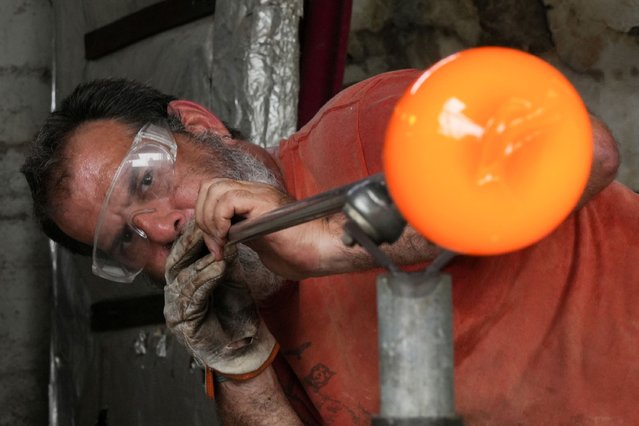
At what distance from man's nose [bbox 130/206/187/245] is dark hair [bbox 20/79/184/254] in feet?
0.74

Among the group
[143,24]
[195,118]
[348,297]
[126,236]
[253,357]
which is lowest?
[253,357]

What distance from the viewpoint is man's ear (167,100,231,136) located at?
204cm

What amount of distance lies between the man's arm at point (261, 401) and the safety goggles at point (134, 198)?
301 millimetres

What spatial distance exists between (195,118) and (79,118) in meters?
0.25

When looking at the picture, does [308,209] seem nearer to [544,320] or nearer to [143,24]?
[544,320]

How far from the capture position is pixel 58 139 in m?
2.07

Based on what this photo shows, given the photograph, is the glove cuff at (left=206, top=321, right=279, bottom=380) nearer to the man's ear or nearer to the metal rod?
the man's ear

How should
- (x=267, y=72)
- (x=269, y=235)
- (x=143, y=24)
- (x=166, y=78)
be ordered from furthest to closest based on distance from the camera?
(x=143, y=24), (x=166, y=78), (x=267, y=72), (x=269, y=235)

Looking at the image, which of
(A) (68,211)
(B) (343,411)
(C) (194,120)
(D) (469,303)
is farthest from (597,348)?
(A) (68,211)

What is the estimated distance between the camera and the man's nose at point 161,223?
5.96 feet

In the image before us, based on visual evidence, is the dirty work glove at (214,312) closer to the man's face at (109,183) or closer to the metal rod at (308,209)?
the man's face at (109,183)

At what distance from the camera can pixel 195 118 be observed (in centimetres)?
207

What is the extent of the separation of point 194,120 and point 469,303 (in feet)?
2.35

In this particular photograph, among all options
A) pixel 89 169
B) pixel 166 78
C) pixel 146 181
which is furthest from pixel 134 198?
pixel 166 78
